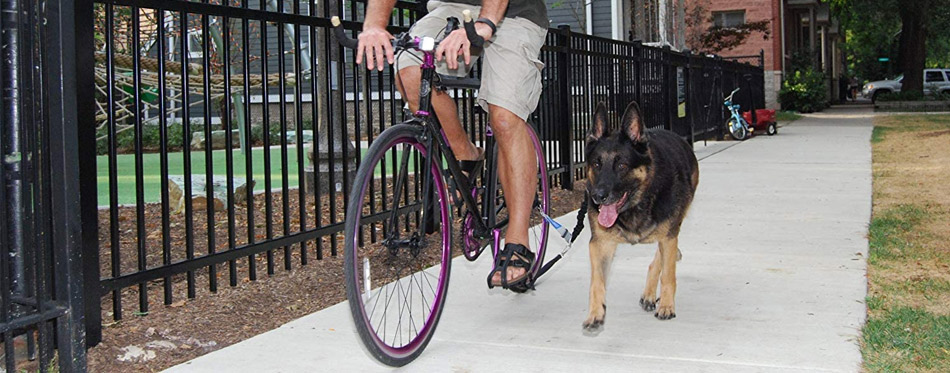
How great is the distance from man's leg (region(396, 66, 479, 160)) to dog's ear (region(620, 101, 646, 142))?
0.63 meters

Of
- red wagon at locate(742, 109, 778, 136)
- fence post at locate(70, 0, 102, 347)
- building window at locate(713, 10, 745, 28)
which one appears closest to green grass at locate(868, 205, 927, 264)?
fence post at locate(70, 0, 102, 347)

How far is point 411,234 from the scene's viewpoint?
3301 millimetres

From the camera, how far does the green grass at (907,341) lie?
3.22 m

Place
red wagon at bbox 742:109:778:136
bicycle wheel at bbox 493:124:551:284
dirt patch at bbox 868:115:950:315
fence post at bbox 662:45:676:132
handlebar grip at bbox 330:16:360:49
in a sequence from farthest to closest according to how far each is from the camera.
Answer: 1. red wagon at bbox 742:109:778:136
2. fence post at bbox 662:45:676:132
3. bicycle wheel at bbox 493:124:551:284
4. dirt patch at bbox 868:115:950:315
5. handlebar grip at bbox 330:16:360:49

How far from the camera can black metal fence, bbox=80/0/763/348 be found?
3822 mm

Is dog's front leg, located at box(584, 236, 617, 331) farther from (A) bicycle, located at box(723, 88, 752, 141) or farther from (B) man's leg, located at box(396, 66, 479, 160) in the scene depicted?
(A) bicycle, located at box(723, 88, 752, 141)

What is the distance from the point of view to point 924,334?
11.7 feet

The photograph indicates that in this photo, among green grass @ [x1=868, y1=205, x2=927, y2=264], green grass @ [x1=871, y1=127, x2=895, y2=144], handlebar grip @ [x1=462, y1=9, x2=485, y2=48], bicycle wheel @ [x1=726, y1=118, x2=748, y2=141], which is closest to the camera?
handlebar grip @ [x1=462, y1=9, x2=485, y2=48]

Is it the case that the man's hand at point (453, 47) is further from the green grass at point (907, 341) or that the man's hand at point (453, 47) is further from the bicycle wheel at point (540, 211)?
the green grass at point (907, 341)

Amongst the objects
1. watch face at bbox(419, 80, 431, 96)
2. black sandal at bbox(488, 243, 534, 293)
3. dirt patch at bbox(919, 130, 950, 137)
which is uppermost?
watch face at bbox(419, 80, 431, 96)

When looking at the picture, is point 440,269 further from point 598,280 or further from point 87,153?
point 87,153

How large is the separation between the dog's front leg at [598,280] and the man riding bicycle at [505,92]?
0.25 m

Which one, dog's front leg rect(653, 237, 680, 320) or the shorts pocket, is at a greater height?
the shorts pocket

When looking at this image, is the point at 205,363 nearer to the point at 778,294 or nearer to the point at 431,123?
the point at 431,123
